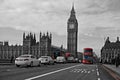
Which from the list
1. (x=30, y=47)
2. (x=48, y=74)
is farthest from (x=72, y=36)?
(x=48, y=74)

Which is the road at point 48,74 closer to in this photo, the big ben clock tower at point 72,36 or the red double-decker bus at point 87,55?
the red double-decker bus at point 87,55

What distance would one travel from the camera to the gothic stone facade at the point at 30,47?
150500mm

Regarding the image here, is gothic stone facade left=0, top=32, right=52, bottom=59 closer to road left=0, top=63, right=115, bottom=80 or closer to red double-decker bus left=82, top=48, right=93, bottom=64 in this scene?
red double-decker bus left=82, top=48, right=93, bottom=64

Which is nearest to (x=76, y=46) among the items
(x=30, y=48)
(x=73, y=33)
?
(x=73, y=33)

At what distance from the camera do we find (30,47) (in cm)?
15750

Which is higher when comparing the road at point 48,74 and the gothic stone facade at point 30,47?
the gothic stone facade at point 30,47

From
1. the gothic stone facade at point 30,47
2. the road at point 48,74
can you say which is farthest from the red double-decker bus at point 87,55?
the gothic stone facade at point 30,47

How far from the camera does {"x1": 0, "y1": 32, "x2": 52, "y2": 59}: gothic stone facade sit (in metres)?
150

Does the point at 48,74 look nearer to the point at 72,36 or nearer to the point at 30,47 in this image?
the point at 30,47

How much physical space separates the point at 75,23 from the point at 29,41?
41702 mm

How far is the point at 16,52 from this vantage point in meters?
159

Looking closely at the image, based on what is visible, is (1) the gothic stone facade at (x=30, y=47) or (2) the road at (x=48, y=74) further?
(1) the gothic stone facade at (x=30, y=47)

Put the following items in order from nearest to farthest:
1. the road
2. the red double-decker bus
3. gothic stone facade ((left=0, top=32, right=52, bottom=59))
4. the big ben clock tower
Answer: the road
the red double-decker bus
gothic stone facade ((left=0, top=32, right=52, bottom=59))
the big ben clock tower

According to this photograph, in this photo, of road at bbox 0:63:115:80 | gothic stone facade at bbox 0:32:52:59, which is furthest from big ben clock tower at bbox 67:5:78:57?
road at bbox 0:63:115:80
